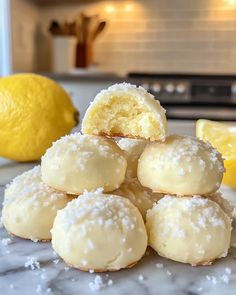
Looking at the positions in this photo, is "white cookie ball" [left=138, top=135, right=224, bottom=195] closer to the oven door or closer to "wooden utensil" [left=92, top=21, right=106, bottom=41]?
the oven door

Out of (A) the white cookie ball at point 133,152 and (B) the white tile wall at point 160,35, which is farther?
(B) the white tile wall at point 160,35

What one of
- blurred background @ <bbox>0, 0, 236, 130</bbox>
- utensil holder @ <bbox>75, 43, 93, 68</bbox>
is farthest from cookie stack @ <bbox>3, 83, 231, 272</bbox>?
utensil holder @ <bbox>75, 43, 93, 68</bbox>

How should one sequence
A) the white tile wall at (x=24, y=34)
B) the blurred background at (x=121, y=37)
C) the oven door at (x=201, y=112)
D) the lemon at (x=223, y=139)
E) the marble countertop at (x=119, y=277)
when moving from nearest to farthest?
the marble countertop at (x=119, y=277), the lemon at (x=223, y=139), the oven door at (x=201, y=112), the white tile wall at (x=24, y=34), the blurred background at (x=121, y=37)

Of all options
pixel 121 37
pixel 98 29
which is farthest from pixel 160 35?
pixel 98 29

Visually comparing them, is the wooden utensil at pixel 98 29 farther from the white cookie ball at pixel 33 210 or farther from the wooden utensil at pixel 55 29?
the white cookie ball at pixel 33 210

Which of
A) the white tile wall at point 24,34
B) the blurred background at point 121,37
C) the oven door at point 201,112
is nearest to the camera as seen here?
the oven door at point 201,112

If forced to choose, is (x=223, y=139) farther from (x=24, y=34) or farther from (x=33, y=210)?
(x=24, y=34)

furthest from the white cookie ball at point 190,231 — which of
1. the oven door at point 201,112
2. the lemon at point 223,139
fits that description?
the oven door at point 201,112
